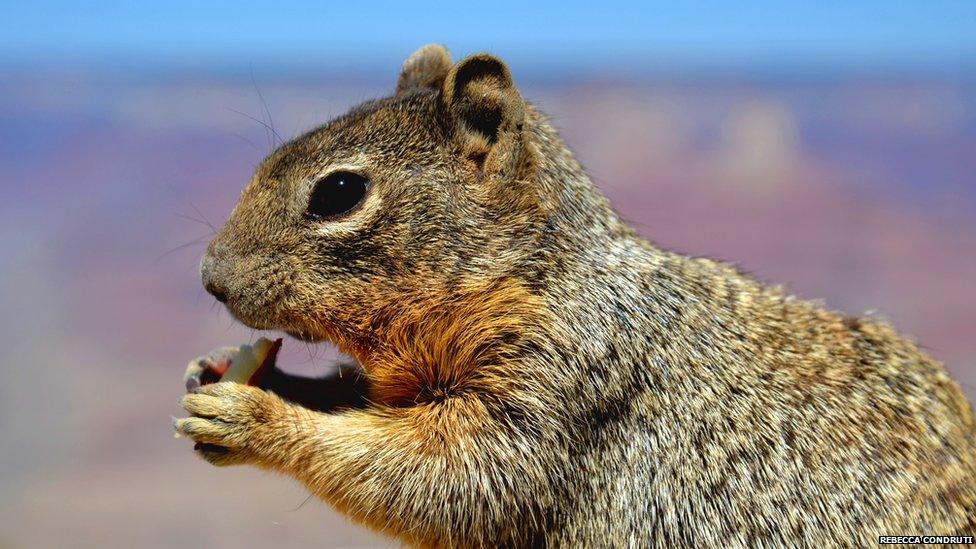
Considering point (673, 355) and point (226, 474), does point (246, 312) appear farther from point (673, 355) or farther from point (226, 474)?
point (226, 474)

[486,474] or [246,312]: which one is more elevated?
[246,312]

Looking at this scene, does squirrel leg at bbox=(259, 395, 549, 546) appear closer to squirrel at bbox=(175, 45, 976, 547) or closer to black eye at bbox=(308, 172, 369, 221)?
squirrel at bbox=(175, 45, 976, 547)

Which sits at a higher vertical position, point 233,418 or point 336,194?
point 336,194

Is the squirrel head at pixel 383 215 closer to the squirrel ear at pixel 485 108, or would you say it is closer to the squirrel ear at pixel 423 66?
the squirrel ear at pixel 485 108

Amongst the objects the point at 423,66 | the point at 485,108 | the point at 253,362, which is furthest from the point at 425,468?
the point at 423,66

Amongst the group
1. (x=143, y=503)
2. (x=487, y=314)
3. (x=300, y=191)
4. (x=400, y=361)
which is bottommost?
(x=143, y=503)

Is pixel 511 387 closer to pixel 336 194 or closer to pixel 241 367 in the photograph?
pixel 336 194

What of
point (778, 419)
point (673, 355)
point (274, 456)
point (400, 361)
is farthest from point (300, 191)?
point (778, 419)
